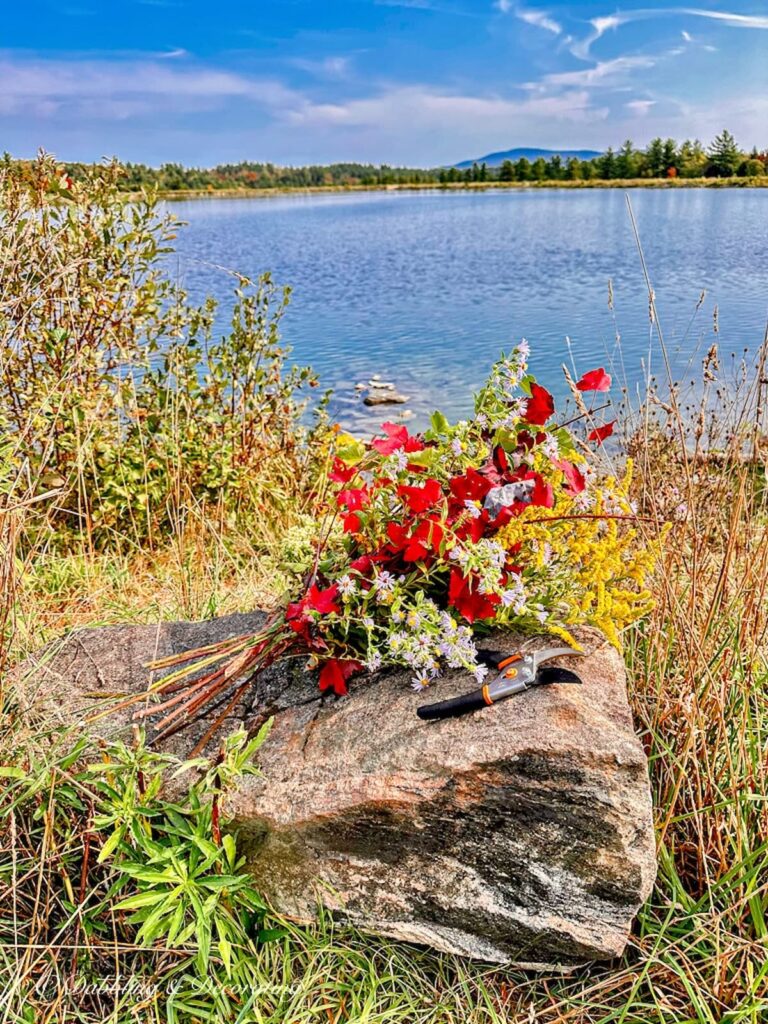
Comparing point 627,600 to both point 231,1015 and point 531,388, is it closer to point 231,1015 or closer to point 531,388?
point 531,388

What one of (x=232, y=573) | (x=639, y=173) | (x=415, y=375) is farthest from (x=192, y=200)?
(x=232, y=573)

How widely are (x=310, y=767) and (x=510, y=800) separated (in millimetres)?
460

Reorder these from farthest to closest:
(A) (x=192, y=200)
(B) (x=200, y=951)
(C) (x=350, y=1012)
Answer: (A) (x=192, y=200) < (C) (x=350, y=1012) < (B) (x=200, y=951)

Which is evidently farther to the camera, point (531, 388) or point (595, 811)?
point (531, 388)

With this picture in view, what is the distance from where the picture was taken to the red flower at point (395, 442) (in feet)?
5.84

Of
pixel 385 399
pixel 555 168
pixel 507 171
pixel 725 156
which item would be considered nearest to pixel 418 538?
pixel 385 399

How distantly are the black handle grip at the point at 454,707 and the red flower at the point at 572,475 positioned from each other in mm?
537

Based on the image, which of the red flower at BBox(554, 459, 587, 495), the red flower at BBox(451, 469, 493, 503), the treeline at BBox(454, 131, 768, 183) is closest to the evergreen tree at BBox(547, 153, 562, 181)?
the treeline at BBox(454, 131, 768, 183)

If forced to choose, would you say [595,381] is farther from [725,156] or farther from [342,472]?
[725,156]

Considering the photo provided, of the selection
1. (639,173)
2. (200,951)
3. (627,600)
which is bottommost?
(200,951)

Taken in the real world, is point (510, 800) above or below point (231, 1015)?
above

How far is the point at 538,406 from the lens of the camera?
1.74 meters

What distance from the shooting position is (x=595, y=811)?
154 centimetres

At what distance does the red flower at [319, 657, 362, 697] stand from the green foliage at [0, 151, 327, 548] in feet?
6.33
